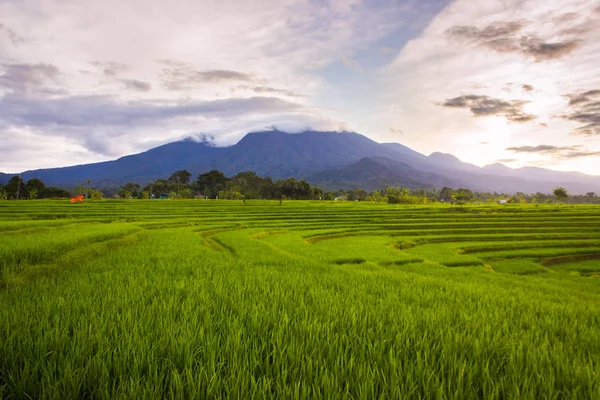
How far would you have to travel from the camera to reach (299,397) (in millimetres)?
2021

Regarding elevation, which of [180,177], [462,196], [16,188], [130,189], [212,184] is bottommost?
[462,196]

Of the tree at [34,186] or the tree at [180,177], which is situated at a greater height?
the tree at [180,177]

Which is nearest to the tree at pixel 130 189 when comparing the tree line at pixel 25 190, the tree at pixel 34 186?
the tree line at pixel 25 190

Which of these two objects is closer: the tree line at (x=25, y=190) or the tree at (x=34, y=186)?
the tree line at (x=25, y=190)

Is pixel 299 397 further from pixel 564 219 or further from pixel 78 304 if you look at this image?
pixel 564 219

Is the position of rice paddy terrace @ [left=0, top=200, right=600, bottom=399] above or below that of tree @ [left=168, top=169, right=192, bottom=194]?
below

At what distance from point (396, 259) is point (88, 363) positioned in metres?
13.9

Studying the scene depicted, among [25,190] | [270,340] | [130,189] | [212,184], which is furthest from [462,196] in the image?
[130,189]

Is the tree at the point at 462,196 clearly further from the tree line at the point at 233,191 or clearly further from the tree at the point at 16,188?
the tree at the point at 16,188

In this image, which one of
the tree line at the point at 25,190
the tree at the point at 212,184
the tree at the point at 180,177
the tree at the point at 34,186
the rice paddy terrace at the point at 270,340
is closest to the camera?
the rice paddy terrace at the point at 270,340

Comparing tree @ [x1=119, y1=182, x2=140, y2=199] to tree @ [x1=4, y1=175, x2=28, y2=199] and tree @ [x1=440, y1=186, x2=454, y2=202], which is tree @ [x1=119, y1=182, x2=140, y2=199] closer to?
tree @ [x1=4, y1=175, x2=28, y2=199]

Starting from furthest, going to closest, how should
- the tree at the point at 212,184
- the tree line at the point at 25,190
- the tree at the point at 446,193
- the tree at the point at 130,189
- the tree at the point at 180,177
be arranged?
the tree at the point at 446,193
the tree at the point at 180,177
the tree at the point at 212,184
the tree at the point at 130,189
the tree line at the point at 25,190

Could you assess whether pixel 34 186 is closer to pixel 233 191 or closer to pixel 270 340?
pixel 233 191

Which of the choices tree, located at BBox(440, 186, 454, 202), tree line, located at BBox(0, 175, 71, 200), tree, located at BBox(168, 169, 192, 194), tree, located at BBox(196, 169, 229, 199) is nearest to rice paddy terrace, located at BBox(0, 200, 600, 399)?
tree line, located at BBox(0, 175, 71, 200)
